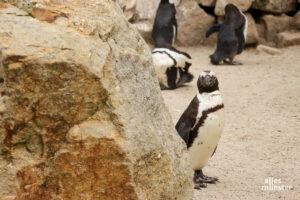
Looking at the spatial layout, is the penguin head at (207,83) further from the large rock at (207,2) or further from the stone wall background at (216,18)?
the large rock at (207,2)

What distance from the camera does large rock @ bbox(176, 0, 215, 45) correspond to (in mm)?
10828

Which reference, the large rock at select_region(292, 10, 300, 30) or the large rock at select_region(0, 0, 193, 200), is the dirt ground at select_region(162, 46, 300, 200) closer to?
the large rock at select_region(292, 10, 300, 30)

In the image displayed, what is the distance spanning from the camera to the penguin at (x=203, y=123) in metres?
4.00

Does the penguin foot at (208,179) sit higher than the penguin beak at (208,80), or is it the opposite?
the penguin beak at (208,80)

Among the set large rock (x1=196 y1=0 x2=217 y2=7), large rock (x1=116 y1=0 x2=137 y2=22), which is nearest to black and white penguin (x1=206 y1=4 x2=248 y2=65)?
large rock (x1=196 y1=0 x2=217 y2=7)

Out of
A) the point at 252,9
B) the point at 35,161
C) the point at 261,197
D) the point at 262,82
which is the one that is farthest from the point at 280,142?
the point at 252,9

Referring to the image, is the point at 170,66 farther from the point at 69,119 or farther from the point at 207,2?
the point at 69,119

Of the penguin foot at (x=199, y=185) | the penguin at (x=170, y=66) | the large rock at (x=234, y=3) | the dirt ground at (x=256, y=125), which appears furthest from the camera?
the large rock at (x=234, y=3)

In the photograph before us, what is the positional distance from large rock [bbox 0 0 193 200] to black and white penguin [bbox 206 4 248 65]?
278 inches

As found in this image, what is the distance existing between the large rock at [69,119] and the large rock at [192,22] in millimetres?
8520

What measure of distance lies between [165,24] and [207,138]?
6388mm

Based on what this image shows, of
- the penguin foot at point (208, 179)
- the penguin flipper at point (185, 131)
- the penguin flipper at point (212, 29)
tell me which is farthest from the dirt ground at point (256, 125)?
the penguin flipper at point (212, 29)

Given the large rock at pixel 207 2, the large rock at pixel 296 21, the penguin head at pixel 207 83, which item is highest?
the penguin head at pixel 207 83

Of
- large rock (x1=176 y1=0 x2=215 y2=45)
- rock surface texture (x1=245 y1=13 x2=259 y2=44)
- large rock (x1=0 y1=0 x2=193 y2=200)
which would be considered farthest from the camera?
large rock (x1=176 y1=0 x2=215 y2=45)
